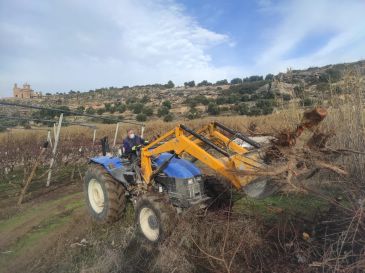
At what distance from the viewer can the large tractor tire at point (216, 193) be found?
249 inches

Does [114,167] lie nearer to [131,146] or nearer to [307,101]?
[131,146]

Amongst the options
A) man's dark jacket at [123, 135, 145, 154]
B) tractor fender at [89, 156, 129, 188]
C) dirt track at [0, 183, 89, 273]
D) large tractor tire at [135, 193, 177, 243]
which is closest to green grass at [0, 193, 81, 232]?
dirt track at [0, 183, 89, 273]

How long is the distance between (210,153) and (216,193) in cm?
98

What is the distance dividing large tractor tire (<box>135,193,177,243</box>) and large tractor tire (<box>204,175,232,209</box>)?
0.85 meters

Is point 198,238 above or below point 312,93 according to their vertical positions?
below

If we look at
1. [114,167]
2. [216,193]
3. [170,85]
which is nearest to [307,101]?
[216,193]

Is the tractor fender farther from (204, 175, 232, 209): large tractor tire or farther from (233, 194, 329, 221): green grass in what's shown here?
(233, 194, 329, 221): green grass

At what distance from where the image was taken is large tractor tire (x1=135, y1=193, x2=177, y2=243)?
5.59m

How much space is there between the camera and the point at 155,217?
5867 mm

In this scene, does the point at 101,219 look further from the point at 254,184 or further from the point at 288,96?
the point at 288,96

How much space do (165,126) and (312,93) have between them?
1782 centimetres

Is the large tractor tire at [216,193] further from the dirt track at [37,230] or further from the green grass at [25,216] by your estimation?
the green grass at [25,216]

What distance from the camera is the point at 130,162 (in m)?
7.47

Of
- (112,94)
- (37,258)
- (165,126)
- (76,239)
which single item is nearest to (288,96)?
(76,239)
